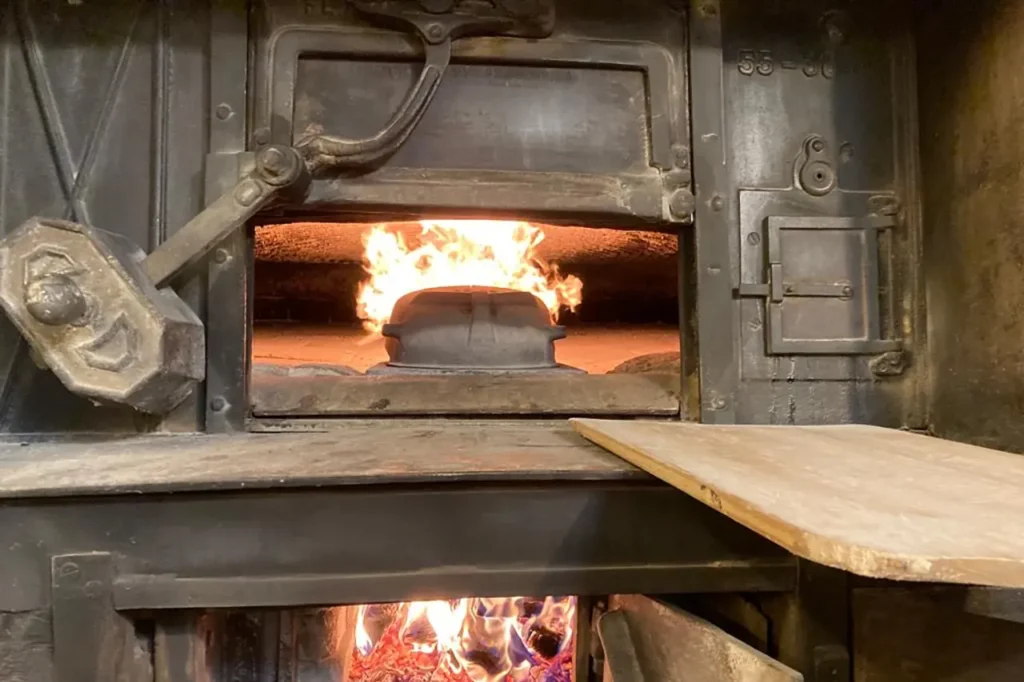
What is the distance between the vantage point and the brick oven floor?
195cm

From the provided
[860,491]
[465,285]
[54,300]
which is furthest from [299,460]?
[465,285]

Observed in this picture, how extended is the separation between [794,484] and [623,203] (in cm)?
79

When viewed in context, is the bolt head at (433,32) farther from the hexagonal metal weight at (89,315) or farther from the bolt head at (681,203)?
the hexagonal metal weight at (89,315)

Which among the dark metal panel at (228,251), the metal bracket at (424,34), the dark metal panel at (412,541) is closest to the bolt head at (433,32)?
the metal bracket at (424,34)

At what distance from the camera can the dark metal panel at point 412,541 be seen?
3.18 ft

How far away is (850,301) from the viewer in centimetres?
153

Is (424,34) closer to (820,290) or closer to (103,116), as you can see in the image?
(103,116)

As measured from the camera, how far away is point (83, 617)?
0.96 meters

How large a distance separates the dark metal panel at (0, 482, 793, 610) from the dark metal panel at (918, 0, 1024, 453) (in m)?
0.63

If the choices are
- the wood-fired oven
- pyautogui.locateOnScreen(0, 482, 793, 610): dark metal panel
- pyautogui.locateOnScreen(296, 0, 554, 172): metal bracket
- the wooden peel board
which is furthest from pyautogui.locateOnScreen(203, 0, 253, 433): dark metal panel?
the wooden peel board

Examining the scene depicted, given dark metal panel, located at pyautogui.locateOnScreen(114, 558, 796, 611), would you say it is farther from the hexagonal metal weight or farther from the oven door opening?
the oven door opening

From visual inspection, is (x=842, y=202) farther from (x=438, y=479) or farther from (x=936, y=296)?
(x=438, y=479)

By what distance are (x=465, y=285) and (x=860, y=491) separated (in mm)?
1321

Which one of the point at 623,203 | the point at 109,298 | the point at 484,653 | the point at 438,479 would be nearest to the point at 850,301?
the point at 623,203
